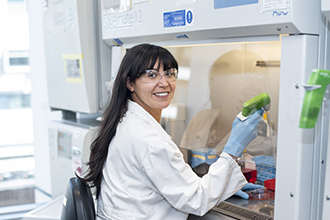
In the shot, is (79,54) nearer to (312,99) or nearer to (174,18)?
(174,18)

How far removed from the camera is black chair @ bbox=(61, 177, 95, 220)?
4.22 feet

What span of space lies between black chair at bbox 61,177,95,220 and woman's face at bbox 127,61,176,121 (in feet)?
1.38

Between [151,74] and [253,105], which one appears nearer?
[253,105]

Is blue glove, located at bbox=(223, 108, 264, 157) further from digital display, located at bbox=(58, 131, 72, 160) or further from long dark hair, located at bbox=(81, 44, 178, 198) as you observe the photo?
digital display, located at bbox=(58, 131, 72, 160)

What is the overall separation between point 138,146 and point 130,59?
1.20 ft

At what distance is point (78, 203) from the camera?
1.30m

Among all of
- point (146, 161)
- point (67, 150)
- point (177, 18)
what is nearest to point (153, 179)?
point (146, 161)

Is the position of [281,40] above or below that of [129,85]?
above

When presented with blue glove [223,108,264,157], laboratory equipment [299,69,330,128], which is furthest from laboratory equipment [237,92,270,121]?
laboratory equipment [299,69,330,128]

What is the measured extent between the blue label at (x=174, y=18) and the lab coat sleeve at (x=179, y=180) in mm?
466

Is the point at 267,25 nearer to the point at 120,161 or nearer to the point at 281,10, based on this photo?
the point at 281,10

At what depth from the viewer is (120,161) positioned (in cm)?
127

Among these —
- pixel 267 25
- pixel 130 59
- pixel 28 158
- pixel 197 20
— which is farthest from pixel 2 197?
pixel 267 25

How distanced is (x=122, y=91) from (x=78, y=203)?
0.47 metres
